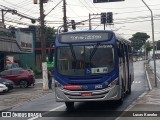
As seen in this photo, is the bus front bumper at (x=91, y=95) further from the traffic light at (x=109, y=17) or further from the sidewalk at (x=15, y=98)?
the traffic light at (x=109, y=17)

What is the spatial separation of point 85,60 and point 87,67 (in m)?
0.31

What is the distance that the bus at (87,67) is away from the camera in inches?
619

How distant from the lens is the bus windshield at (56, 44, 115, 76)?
1600 centimetres

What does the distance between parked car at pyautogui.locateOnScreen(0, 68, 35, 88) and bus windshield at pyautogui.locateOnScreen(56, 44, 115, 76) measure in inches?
836

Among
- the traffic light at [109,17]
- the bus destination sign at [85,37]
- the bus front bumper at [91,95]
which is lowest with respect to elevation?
the bus front bumper at [91,95]

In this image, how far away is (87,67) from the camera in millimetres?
15992

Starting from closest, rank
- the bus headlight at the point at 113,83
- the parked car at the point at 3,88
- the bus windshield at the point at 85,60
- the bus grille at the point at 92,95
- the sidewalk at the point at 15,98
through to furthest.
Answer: the bus grille at the point at 92,95
the bus headlight at the point at 113,83
the bus windshield at the point at 85,60
the sidewalk at the point at 15,98
the parked car at the point at 3,88

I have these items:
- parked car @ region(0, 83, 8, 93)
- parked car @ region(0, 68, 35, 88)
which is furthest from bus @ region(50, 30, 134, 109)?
parked car @ region(0, 68, 35, 88)

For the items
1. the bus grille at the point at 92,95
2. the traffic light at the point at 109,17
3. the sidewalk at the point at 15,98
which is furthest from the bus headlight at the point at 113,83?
the traffic light at the point at 109,17

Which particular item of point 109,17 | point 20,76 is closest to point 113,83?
point 20,76

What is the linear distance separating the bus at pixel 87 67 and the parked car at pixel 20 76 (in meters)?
21.1

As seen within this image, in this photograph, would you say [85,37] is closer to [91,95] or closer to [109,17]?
[91,95]

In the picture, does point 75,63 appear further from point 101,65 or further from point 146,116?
point 146,116

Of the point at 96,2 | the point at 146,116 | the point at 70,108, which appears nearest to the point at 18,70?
the point at 96,2
